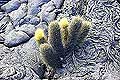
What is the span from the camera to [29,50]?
614 centimetres

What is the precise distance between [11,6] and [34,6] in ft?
1.83

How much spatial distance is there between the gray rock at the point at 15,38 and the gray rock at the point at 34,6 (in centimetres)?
62

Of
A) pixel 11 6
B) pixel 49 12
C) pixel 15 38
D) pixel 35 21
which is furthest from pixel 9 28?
pixel 49 12

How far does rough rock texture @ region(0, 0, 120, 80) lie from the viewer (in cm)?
547

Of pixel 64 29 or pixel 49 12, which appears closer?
pixel 64 29

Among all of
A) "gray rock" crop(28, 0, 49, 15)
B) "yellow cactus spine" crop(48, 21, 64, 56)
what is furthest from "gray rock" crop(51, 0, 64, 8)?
"yellow cactus spine" crop(48, 21, 64, 56)

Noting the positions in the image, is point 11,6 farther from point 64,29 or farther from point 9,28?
point 64,29

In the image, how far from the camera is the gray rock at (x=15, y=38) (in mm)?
6473

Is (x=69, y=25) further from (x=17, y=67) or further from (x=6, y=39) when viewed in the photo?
(x=6, y=39)

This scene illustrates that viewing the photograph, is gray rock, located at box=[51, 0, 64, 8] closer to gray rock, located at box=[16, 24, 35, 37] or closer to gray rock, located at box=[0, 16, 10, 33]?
gray rock, located at box=[16, 24, 35, 37]

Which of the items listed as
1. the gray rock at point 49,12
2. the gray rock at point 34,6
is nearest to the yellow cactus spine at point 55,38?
the gray rock at point 49,12

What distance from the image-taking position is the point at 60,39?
5.55 m

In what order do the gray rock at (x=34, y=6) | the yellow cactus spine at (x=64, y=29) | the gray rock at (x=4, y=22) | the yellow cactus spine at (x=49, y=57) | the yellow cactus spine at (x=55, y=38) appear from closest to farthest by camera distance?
the yellow cactus spine at (x=49, y=57), the yellow cactus spine at (x=55, y=38), the yellow cactus spine at (x=64, y=29), the gray rock at (x=4, y=22), the gray rock at (x=34, y=6)

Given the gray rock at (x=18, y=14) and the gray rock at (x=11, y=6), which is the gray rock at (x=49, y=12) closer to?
the gray rock at (x=18, y=14)
